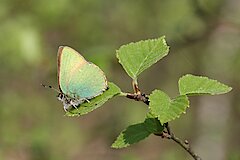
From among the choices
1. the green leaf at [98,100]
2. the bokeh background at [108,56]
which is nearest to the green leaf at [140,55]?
the green leaf at [98,100]

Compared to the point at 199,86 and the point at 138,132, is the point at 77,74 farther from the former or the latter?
the point at 199,86

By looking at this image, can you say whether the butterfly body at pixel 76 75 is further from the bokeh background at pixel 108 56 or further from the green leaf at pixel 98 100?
the bokeh background at pixel 108 56

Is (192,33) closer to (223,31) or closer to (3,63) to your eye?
(223,31)

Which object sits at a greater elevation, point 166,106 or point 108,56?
point 108,56

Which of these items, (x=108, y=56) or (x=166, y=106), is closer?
(x=166, y=106)

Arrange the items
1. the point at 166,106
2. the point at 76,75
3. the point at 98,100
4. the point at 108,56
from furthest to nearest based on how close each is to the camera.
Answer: the point at 108,56, the point at 76,75, the point at 98,100, the point at 166,106

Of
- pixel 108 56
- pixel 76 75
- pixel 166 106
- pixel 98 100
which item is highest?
pixel 108 56

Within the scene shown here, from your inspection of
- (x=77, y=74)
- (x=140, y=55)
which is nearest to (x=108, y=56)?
(x=77, y=74)
